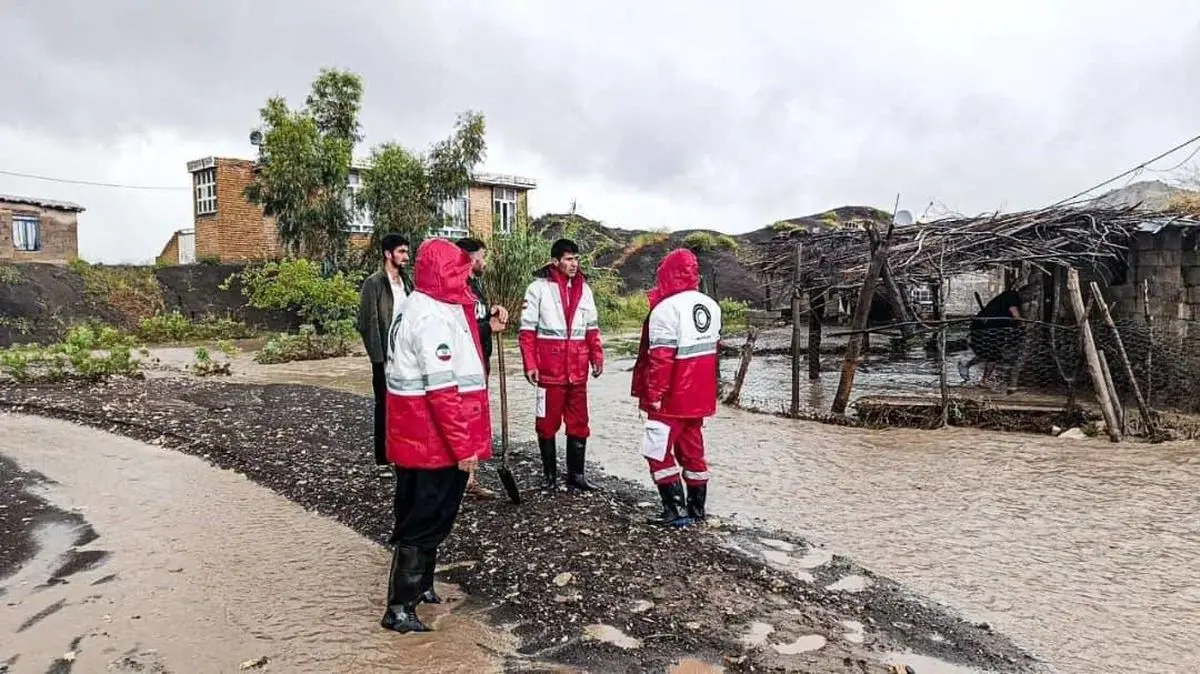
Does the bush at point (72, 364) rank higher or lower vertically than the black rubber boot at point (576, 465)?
higher

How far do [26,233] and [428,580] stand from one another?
28.2 metres

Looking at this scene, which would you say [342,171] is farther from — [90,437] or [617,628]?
[617,628]

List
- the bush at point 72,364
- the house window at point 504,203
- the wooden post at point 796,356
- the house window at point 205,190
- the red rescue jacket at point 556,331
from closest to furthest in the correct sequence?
the red rescue jacket at point 556,331, the wooden post at point 796,356, the bush at point 72,364, the house window at point 205,190, the house window at point 504,203

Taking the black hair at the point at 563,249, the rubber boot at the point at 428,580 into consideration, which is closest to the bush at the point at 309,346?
the black hair at the point at 563,249

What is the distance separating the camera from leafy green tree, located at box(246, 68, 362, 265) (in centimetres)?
2073

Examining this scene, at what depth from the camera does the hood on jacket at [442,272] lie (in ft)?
13.0

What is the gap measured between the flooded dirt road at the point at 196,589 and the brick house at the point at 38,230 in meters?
23.0

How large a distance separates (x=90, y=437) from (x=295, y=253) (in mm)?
14085

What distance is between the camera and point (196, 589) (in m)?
4.72

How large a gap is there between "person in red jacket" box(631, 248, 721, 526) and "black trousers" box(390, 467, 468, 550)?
1651mm

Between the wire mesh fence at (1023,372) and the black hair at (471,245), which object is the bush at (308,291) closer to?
the wire mesh fence at (1023,372)

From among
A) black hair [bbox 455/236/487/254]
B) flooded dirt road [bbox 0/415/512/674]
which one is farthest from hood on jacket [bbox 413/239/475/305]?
black hair [bbox 455/236/487/254]

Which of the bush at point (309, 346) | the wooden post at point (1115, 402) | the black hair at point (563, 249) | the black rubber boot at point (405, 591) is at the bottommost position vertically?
the black rubber boot at point (405, 591)

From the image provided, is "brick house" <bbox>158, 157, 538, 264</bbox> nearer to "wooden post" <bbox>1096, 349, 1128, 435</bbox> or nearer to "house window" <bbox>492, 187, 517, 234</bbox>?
"house window" <bbox>492, 187, 517, 234</bbox>
